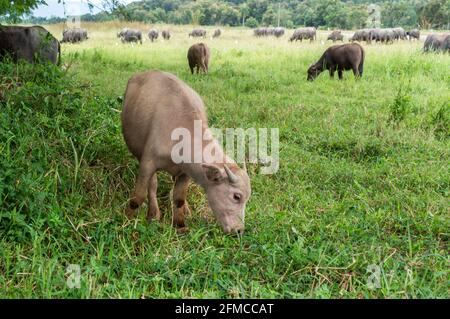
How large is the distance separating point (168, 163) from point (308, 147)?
2967mm

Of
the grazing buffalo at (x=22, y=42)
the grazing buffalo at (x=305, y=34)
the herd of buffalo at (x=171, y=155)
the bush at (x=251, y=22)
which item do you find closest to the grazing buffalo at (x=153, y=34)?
the grazing buffalo at (x=305, y=34)

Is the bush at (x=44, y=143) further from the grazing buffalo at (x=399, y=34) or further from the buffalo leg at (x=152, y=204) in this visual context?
the grazing buffalo at (x=399, y=34)

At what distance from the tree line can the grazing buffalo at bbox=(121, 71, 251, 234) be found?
36.6 m

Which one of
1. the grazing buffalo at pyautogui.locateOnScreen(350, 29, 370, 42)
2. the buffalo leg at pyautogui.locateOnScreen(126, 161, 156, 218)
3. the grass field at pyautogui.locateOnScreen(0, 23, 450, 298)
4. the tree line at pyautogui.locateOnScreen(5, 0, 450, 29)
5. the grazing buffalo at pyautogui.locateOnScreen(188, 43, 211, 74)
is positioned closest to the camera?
the grass field at pyautogui.locateOnScreen(0, 23, 450, 298)

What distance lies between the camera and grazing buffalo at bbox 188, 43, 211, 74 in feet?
46.2

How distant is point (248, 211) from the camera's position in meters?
4.79

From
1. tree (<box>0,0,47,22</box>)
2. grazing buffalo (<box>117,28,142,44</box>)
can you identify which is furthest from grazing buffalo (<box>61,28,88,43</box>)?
tree (<box>0,0,47,22</box>)

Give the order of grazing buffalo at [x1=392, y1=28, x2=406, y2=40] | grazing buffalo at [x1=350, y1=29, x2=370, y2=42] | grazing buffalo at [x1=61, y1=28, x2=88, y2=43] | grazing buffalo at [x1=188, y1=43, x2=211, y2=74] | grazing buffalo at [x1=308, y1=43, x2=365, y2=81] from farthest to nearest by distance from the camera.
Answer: grazing buffalo at [x1=392, y1=28, x2=406, y2=40] < grazing buffalo at [x1=350, y1=29, x2=370, y2=42] < grazing buffalo at [x1=61, y1=28, x2=88, y2=43] < grazing buffalo at [x1=188, y1=43, x2=211, y2=74] < grazing buffalo at [x1=308, y1=43, x2=365, y2=81]

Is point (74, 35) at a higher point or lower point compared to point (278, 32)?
higher

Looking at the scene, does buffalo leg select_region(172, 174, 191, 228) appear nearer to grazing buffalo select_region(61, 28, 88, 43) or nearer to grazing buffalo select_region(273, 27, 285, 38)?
grazing buffalo select_region(61, 28, 88, 43)

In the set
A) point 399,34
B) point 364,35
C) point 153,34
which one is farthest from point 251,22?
point 364,35

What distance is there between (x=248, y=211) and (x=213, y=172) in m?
0.81

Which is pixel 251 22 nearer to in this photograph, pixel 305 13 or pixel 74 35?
pixel 305 13
